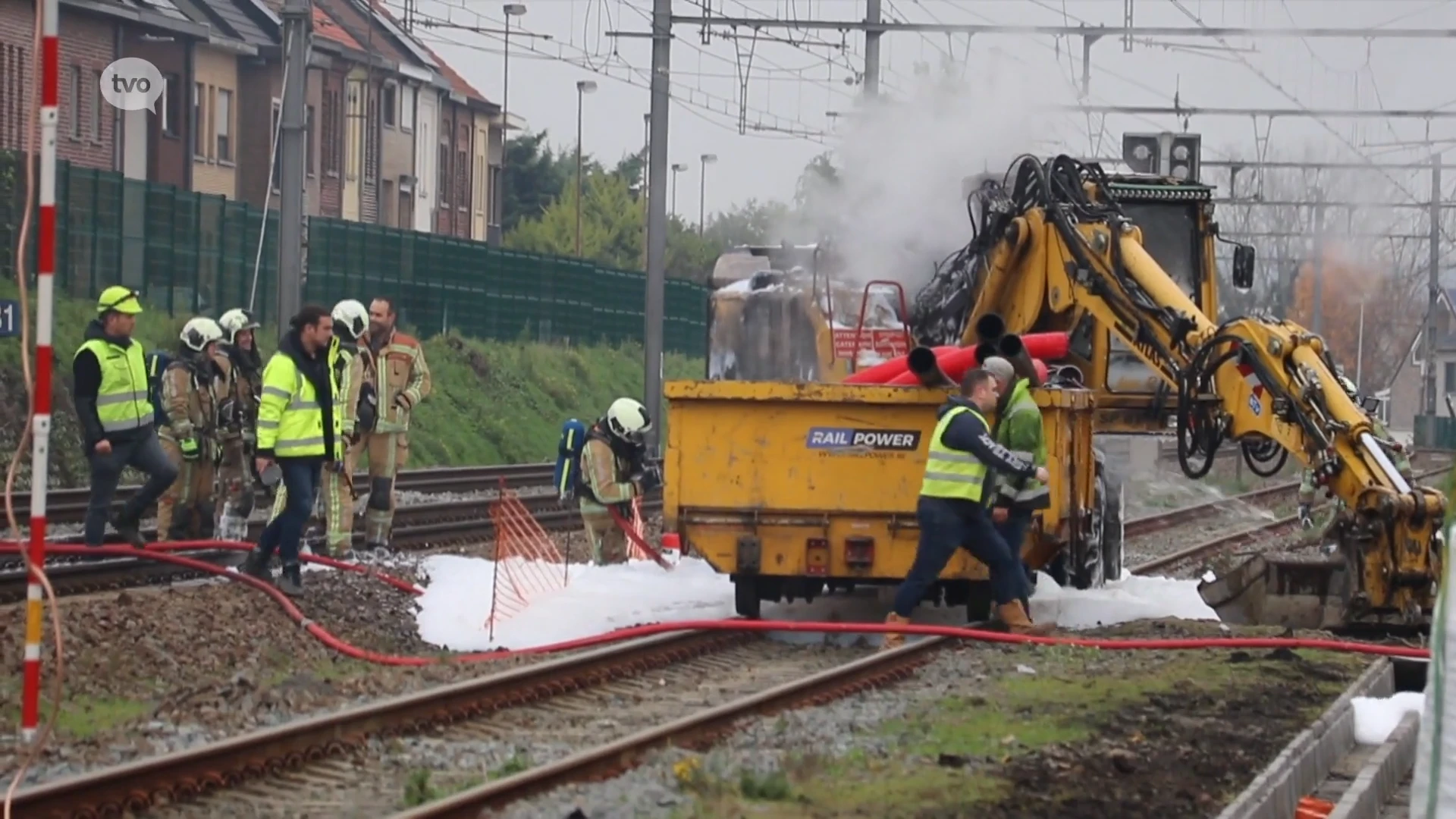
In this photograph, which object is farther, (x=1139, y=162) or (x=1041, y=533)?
(x=1139, y=162)

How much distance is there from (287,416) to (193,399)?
284 centimetres

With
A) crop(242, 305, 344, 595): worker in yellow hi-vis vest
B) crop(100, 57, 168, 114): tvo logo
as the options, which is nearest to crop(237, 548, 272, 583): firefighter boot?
crop(242, 305, 344, 595): worker in yellow hi-vis vest

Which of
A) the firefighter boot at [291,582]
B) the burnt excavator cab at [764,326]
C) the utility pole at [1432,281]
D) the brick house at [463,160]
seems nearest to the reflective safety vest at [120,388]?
the firefighter boot at [291,582]

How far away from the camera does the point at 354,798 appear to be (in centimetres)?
779

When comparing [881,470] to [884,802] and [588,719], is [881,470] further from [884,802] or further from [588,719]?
[884,802]

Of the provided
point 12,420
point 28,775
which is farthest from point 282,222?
point 28,775

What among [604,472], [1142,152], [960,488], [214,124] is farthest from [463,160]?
[960,488]

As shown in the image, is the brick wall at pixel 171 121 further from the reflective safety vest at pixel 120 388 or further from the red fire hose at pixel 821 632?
the red fire hose at pixel 821 632

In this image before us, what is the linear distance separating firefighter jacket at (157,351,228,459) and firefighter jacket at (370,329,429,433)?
3.72 ft

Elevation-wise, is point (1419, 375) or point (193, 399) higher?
point (1419, 375)

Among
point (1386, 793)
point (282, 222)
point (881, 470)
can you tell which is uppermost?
point (282, 222)

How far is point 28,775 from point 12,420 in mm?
18758

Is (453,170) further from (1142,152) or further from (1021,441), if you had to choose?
(1021,441)

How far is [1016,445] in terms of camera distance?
1264 cm
